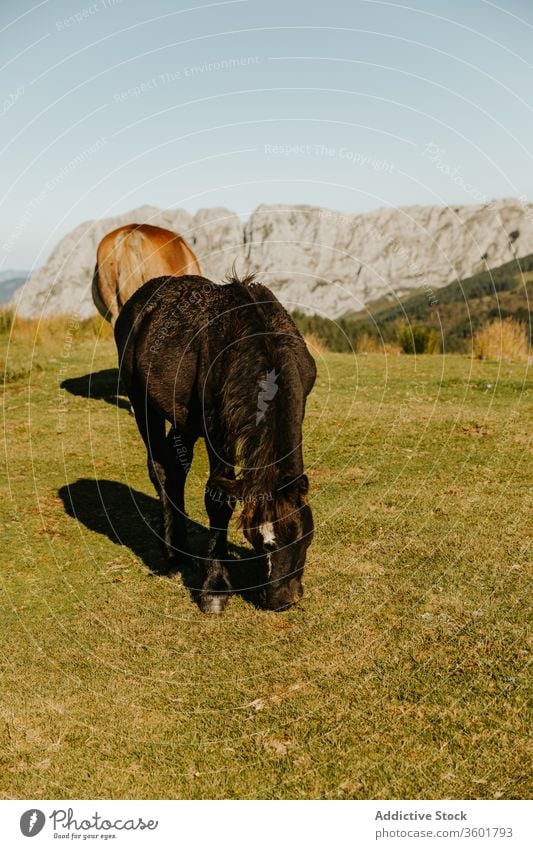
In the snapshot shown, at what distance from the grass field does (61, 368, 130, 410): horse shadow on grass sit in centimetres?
314

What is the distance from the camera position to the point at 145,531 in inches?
364

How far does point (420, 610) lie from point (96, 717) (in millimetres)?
2911

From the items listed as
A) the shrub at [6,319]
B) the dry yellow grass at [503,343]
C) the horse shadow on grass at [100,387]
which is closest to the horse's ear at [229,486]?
the horse shadow on grass at [100,387]

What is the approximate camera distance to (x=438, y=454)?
10.9 metres

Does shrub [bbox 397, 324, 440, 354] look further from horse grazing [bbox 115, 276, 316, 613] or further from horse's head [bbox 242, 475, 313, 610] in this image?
horse's head [bbox 242, 475, 313, 610]

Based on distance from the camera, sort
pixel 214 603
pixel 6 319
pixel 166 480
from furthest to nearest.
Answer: pixel 6 319
pixel 166 480
pixel 214 603

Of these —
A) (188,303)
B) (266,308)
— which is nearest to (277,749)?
(266,308)

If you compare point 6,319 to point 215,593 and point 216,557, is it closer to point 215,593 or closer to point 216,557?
point 216,557

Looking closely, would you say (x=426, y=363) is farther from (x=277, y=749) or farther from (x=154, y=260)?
(x=277, y=749)

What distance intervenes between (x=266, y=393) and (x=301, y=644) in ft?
6.87

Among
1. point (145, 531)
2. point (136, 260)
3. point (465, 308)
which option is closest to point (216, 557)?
point (145, 531)
